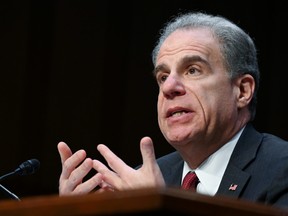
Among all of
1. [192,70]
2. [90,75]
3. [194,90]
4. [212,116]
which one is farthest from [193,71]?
[90,75]

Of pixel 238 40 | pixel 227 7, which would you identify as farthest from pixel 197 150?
pixel 227 7

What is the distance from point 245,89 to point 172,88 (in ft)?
1.33

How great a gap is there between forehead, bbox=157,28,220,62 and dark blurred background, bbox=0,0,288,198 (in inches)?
83.5

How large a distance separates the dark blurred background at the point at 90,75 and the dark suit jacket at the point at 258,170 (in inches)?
88.5

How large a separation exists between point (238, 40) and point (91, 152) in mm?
2416

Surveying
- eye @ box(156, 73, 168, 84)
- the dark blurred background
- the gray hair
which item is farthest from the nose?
the dark blurred background

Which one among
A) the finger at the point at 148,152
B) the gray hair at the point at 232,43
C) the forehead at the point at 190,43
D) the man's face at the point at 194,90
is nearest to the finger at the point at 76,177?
the finger at the point at 148,152

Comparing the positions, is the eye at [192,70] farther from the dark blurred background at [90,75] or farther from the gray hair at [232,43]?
the dark blurred background at [90,75]

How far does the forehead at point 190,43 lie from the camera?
3074 millimetres

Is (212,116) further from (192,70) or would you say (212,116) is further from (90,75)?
(90,75)

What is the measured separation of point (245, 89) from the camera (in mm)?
3166

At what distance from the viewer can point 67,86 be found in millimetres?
5316

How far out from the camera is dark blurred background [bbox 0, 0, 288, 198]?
5.17m

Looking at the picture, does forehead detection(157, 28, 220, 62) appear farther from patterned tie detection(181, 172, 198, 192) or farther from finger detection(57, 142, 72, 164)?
finger detection(57, 142, 72, 164)
